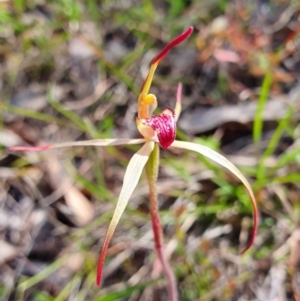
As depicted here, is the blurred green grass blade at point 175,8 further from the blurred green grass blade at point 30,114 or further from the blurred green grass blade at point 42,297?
the blurred green grass blade at point 42,297

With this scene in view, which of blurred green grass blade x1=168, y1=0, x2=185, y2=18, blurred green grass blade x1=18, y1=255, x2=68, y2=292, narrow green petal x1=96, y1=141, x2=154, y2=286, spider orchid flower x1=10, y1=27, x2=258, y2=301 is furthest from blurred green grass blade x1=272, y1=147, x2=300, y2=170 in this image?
blurred green grass blade x1=168, y1=0, x2=185, y2=18

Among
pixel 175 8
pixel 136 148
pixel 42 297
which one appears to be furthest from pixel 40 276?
pixel 175 8

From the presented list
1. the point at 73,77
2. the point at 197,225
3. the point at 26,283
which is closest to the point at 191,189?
the point at 197,225

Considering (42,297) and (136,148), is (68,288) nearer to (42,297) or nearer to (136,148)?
(42,297)

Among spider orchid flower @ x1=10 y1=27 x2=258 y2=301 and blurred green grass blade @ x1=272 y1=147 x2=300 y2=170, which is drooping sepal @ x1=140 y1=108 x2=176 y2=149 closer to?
spider orchid flower @ x1=10 y1=27 x2=258 y2=301

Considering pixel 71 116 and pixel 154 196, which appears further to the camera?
pixel 71 116
